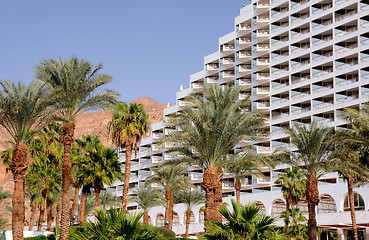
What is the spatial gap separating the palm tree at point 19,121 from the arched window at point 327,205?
4309 cm

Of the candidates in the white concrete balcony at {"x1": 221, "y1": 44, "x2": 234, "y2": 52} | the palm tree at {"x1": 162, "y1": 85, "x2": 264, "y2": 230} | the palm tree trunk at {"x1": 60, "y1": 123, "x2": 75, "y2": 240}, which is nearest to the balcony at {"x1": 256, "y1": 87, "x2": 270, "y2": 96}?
the white concrete balcony at {"x1": 221, "y1": 44, "x2": 234, "y2": 52}

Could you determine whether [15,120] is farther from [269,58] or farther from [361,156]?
[269,58]

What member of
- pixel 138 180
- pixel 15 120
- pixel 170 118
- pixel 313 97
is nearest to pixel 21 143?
pixel 15 120

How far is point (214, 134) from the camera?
110 ft

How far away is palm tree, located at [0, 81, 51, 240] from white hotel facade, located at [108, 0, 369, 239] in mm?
33473

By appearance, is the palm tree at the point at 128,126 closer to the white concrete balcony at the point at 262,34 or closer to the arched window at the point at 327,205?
the arched window at the point at 327,205

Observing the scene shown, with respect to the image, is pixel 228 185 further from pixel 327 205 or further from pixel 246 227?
pixel 246 227

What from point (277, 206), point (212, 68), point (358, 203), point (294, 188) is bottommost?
point (358, 203)

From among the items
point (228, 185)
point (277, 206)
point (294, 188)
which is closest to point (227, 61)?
point (228, 185)

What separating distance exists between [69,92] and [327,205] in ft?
138

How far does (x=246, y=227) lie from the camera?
74.2ft

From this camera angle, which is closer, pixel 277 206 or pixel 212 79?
pixel 277 206

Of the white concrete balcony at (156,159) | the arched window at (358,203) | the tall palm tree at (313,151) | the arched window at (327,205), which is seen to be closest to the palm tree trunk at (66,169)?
the tall palm tree at (313,151)

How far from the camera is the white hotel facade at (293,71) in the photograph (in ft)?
238
